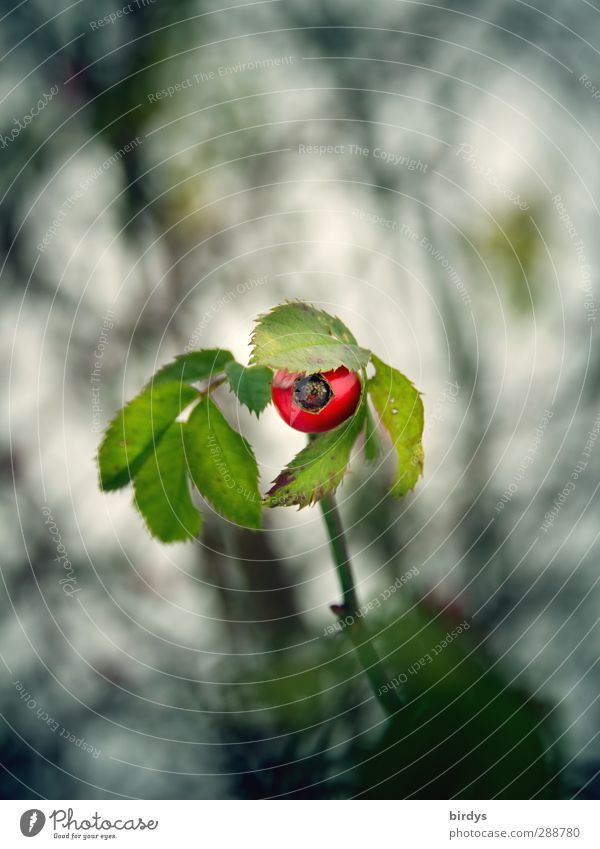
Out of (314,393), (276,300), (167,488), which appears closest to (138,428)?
(167,488)

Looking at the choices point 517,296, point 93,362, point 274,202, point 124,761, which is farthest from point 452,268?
point 124,761

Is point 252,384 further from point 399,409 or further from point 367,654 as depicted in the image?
point 367,654

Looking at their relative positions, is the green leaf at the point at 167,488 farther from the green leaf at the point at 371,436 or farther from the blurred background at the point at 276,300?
the blurred background at the point at 276,300

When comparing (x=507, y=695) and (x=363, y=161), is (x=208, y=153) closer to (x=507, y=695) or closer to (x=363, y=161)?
(x=363, y=161)
